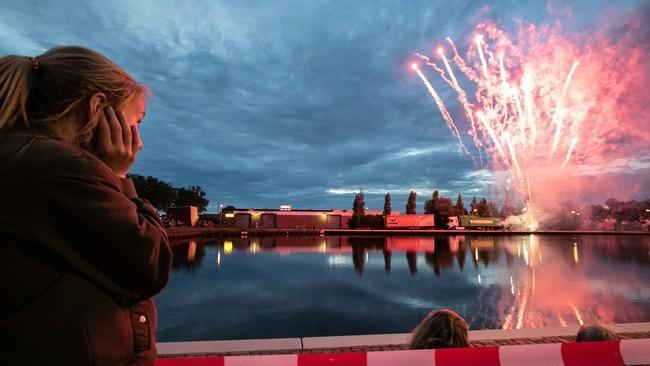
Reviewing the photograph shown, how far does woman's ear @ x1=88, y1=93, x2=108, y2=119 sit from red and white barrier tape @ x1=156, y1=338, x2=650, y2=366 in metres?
3.15

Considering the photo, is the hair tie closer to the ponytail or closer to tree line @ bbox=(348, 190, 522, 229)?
the ponytail

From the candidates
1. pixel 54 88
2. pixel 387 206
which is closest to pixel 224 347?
pixel 54 88

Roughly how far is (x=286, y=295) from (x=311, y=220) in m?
92.9

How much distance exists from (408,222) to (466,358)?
10122 centimetres

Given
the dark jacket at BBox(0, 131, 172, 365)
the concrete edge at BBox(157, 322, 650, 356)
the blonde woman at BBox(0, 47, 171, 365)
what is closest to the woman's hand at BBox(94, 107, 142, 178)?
the blonde woman at BBox(0, 47, 171, 365)

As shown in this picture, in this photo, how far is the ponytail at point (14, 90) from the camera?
1.22 meters

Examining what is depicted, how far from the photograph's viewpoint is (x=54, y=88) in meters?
1.30

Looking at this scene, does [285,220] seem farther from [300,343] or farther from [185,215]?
[300,343]

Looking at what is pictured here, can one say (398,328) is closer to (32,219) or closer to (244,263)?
(32,219)

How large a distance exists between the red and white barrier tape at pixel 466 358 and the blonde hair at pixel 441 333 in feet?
0.52

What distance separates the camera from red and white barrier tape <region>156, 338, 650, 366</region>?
12.6 ft

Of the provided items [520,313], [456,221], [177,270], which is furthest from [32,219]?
[456,221]

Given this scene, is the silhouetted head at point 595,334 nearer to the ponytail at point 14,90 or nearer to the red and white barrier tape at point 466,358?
the red and white barrier tape at point 466,358

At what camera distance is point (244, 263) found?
29859mm
